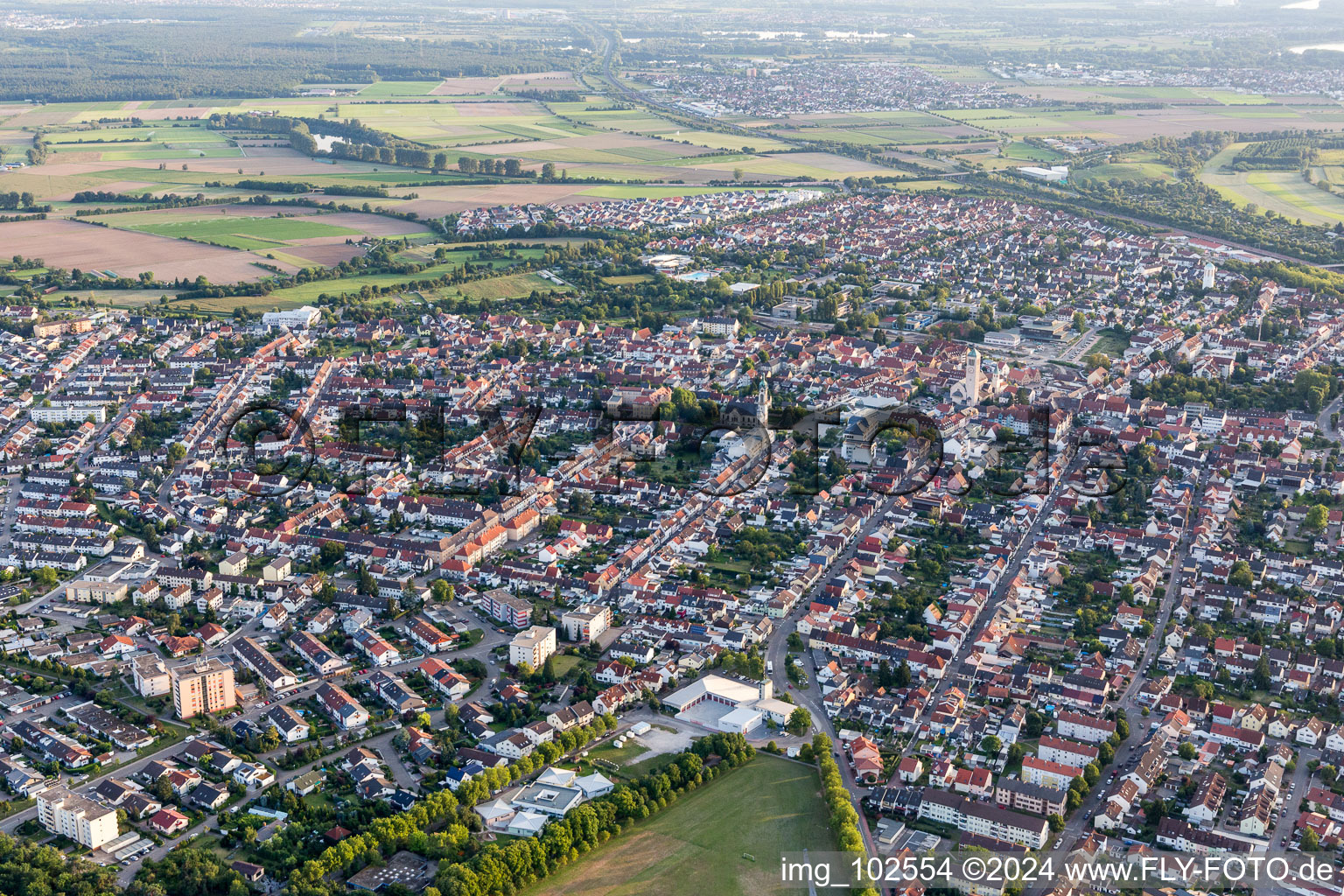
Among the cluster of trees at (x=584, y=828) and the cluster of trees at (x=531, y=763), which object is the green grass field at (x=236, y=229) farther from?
the cluster of trees at (x=584, y=828)

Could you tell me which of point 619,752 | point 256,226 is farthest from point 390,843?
point 256,226

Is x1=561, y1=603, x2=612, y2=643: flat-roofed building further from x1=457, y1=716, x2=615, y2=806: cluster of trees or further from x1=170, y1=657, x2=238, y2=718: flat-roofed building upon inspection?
x1=170, y1=657, x2=238, y2=718: flat-roofed building

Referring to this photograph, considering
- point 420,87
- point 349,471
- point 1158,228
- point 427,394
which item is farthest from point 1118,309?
point 420,87

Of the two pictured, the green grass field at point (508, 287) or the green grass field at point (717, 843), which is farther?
the green grass field at point (508, 287)

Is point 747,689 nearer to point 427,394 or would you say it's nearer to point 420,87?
point 427,394

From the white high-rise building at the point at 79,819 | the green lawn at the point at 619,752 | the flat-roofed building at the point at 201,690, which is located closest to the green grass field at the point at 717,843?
the green lawn at the point at 619,752

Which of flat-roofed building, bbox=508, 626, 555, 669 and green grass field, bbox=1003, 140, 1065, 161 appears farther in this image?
green grass field, bbox=1003, 140, 1065, 161

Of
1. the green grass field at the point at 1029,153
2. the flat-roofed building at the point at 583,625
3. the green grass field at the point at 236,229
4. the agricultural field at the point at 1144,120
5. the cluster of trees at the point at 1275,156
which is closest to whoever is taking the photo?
the flat-roofed building at the point at 583,625

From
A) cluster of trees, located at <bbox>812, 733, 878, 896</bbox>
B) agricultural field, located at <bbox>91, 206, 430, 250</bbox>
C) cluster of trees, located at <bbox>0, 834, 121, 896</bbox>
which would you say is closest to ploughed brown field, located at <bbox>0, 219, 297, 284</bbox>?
agricultural field, located at <bbox>91, 206, 430, 250</bbox>

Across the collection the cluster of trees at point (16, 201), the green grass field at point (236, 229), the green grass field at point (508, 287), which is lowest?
the green grass field at point (508, 287)
